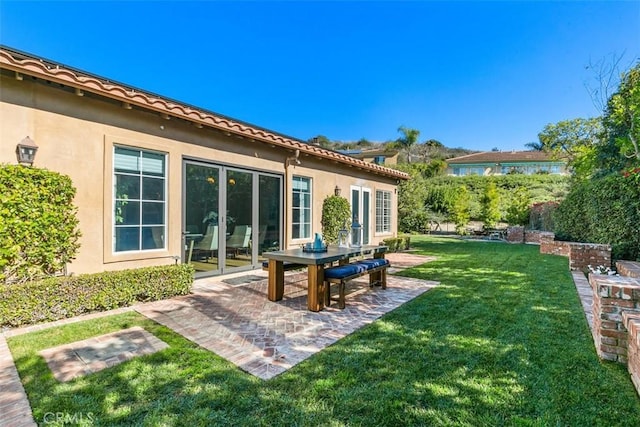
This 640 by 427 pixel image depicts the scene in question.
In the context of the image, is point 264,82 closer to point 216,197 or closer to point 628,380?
point 216,197

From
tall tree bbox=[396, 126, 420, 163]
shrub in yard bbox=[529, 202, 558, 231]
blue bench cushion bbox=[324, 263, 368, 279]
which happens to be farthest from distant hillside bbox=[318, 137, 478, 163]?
blue bench cushion bbox=[324, 263, 368, 279]

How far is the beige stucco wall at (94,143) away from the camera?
15.7 ft

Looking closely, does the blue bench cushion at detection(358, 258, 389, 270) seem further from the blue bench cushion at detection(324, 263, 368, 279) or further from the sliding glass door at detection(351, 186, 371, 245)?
the sliding glass door at detection(351, 186, 371, 245)

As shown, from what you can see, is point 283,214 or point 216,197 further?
point 283,214

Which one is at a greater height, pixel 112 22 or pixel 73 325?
pixel 112 22

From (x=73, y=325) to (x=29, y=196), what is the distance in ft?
6.12

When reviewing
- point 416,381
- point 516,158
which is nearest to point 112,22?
point 416,381

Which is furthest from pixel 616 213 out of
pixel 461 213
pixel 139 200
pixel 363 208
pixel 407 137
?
pixel 407 137

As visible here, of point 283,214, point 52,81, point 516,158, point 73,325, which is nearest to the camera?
point 73,325

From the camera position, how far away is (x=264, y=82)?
18.8 m

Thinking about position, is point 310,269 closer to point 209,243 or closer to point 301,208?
point 209,243

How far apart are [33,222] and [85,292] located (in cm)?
120

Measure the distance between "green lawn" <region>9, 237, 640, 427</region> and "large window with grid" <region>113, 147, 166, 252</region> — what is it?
2.01m

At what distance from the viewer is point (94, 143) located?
18.1 ft
